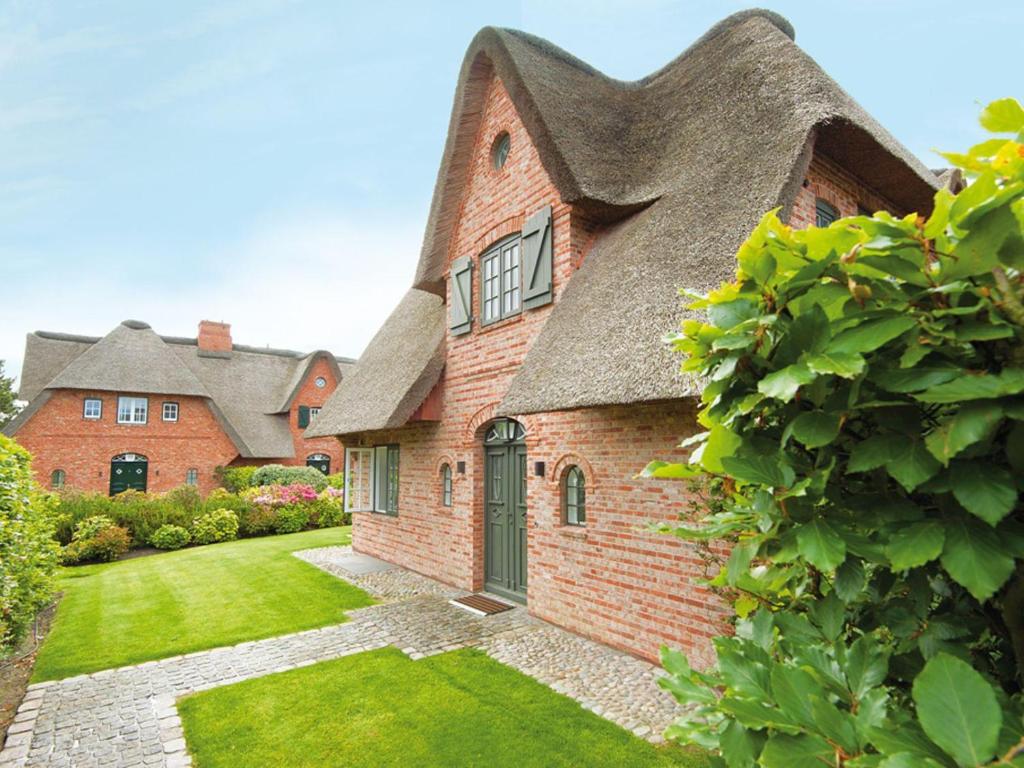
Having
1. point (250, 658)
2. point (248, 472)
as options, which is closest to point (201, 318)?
point (248, 472)

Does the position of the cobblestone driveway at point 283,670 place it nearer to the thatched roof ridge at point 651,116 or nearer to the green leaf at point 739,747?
the green leaf at point 739,747

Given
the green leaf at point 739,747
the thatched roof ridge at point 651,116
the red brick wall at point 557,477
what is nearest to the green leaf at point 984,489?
the green leaf at point 739,747

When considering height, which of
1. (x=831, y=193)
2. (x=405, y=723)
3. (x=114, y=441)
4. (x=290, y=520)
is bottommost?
(x=405, y=723)

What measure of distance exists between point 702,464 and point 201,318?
32482 millimetres

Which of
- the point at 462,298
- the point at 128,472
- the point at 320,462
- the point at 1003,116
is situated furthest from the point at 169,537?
the point at 1003,116

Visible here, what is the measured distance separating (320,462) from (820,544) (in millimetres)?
29419

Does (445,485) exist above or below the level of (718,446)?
below

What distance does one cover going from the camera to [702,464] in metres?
1.43

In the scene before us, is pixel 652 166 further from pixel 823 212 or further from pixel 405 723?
pixel 405 723

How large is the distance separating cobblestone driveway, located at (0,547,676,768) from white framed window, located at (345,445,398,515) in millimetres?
3233

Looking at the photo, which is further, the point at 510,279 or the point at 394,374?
the point at 394,374

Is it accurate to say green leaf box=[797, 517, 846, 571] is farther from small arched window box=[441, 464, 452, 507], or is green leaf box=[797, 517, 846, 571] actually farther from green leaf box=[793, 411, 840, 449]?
small arched window box=[441, 464, 452, 507]

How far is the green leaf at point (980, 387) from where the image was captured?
896mm

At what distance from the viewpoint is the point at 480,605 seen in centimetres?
829
